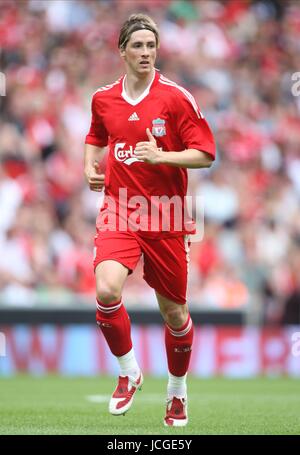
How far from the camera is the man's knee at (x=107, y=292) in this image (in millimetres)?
6652

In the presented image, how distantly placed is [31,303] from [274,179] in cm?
448

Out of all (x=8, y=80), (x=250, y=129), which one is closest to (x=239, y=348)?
(x=250, y=129)

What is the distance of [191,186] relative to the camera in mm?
14875

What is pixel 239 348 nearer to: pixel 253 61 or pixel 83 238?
pixel 83 238

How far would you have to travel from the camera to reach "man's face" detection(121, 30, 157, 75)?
22.6 feet

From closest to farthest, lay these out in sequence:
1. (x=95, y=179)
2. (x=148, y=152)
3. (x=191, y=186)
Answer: (x=148, y=152) < (x=95, y=179) < (x=191, y=186)

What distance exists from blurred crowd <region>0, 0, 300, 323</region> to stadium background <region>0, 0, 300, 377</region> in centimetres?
2

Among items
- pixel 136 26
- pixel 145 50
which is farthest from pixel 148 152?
pixel 136 26

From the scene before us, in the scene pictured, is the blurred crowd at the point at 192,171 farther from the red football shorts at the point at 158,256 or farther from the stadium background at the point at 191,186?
the red football shorts at the point at 158,256

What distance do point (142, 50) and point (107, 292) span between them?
4.99 feet

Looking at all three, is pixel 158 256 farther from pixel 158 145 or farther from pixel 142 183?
pixel 158 145

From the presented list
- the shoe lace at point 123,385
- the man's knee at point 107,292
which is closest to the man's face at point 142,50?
the man's knee at point 107,292

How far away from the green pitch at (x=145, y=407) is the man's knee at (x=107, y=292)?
0.78 meters

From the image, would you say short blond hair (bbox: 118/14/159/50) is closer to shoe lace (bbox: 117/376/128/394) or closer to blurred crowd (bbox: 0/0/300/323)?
shoe lace (bbox: 117/376/128/394)
